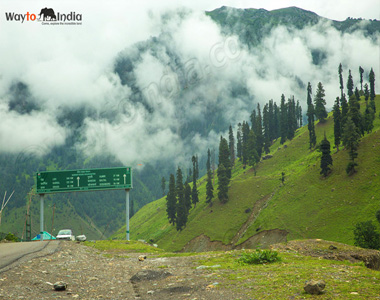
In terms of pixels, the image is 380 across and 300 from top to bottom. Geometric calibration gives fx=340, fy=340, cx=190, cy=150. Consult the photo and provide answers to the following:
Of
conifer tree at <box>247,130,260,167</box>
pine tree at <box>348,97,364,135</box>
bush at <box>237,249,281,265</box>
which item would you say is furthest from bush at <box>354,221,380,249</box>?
conifer tree at <box>247,130,260,167</box>

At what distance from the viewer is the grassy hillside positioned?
86.8 m

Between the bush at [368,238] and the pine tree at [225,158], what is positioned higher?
the pine tree at [225,158]

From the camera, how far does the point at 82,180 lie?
56688 millimetres

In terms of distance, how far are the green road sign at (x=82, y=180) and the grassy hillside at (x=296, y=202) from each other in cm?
5194

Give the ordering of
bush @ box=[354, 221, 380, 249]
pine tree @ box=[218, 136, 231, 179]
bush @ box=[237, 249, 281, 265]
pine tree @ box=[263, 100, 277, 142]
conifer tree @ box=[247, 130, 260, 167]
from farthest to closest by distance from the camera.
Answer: pine tree @ box=[263, 100, 277, 142], conifer tree @ box=[247, 130, 260, 167], pine tree @ box=[218, 136, 231, 179], bush @ box=[354, 221, 380, 249], bush @ box=[237, 249, 281, 265]

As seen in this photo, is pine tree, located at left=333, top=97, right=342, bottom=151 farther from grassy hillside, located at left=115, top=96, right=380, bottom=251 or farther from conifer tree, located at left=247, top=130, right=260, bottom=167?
conifer tree, located at left=247, top=130, right=260, bottom=167

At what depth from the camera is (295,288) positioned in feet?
40.2

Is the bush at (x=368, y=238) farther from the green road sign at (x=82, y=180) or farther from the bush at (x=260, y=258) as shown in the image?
the bush at (x=260, y=258)

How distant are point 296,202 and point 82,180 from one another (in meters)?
69.4

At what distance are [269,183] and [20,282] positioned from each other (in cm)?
11894

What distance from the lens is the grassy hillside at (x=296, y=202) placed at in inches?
3415

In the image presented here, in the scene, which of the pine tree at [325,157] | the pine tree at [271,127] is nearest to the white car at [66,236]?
the pine tree at [325,157]

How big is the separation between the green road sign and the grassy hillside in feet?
170

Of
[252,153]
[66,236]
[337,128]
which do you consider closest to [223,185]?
[252,153]
